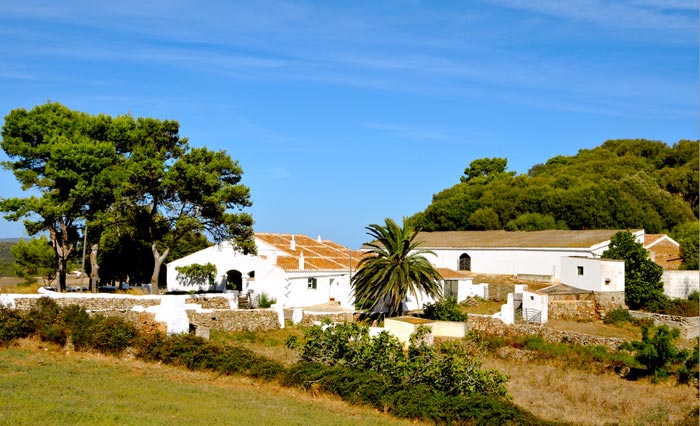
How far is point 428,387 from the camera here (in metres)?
15.5

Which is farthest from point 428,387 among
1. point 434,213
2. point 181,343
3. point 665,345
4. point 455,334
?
point 434,213

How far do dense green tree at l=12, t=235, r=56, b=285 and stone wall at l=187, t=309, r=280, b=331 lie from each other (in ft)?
95.7

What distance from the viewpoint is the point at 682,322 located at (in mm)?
31500

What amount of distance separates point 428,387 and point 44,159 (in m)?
24.7

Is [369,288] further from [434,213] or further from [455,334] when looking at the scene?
[434,213]

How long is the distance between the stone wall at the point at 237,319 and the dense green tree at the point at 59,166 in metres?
9.62

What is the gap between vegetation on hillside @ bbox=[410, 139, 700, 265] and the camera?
5566 cm

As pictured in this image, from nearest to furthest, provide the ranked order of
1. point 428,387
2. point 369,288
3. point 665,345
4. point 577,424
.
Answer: point 577,424, point 428,387, point 665,345, point 369,288

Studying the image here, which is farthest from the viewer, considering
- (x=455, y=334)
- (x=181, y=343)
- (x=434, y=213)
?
(x=434, y=213)

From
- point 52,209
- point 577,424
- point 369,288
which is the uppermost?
point 52,209

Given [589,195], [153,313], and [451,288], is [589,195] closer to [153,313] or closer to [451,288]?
[451,288]

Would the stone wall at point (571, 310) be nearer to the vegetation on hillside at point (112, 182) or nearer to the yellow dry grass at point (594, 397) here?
the yellow dry grass at point (594, 397)

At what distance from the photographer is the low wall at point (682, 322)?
30750mm

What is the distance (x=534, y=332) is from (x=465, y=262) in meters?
20.1
